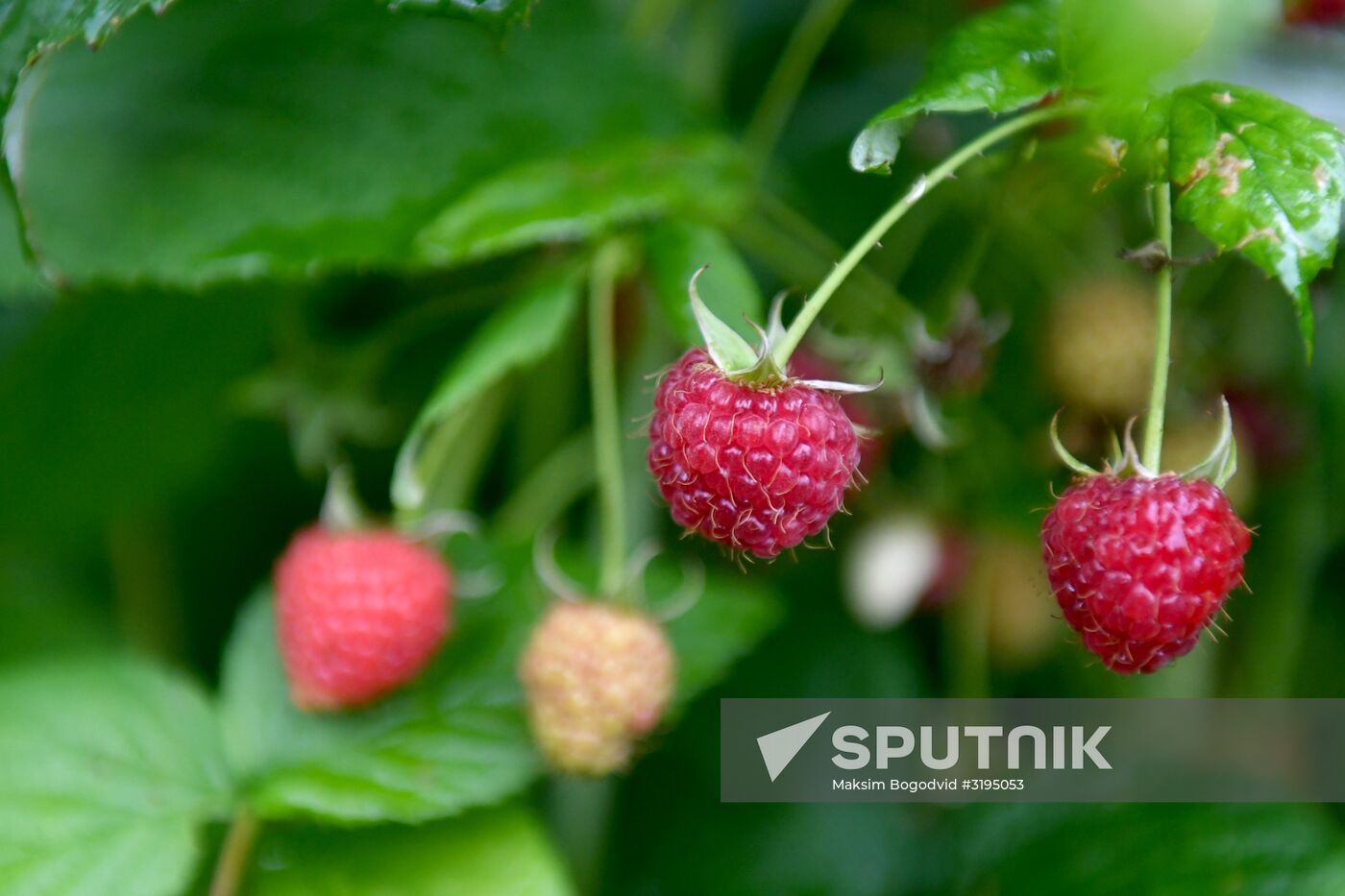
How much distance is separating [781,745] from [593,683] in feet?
1.04

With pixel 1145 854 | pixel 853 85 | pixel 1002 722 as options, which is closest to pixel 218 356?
pixel 853 85

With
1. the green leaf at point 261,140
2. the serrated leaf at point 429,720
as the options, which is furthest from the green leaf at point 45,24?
the serrated leaf at point 429,720

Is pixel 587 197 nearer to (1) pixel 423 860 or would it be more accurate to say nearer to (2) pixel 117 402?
(1) pixel 423 860

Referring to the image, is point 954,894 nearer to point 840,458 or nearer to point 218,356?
point 840,458

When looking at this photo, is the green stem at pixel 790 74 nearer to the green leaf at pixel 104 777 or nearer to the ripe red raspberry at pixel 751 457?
the ripe red raspberry at pixel 751 457

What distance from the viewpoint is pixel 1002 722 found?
940 millimetres

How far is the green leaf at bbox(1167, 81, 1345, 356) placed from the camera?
47 centimetres

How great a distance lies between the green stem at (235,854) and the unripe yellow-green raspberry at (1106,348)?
594mm

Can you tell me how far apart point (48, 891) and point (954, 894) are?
2.06 feet

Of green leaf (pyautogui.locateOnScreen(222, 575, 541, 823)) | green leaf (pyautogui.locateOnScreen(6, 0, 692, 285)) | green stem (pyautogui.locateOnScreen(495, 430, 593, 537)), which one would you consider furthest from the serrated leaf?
green leaf (pyautogui.locateOnScreen(6, 0, 692, 285))

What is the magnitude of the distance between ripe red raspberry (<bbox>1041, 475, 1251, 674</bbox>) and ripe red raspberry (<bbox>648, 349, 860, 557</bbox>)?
Result: 0.10 m

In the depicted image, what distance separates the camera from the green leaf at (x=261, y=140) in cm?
73

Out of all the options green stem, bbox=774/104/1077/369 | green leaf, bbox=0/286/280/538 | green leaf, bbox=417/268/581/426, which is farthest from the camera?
green leaf, bbox=0/286/280/538

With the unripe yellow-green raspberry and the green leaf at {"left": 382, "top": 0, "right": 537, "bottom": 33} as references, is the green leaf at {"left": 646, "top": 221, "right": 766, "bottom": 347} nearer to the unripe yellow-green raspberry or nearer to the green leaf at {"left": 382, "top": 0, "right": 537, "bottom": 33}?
the green leaf at {"left": 382, "top": 0, "right": 537, "bottom": 33}
